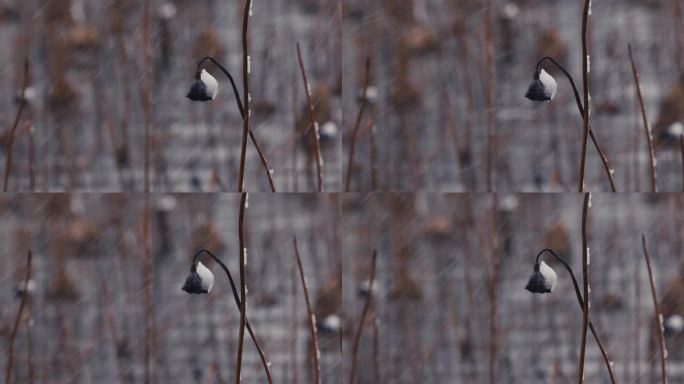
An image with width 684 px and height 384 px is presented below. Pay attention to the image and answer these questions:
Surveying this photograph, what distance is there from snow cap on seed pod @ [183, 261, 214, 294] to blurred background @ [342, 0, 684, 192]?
1.09 feet

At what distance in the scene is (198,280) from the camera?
2123mm

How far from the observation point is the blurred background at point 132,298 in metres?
2.16

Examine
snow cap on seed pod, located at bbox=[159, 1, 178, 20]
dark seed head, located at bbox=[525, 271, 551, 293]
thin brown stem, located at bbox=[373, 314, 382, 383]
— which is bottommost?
thin brown stem, located at bbox=[373, 314, 382, 383]

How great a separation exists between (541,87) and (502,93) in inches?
3.1

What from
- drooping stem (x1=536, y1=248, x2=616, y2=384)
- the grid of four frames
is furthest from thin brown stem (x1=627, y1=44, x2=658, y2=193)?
drooping stem (x1=536, y1=248, x2=616, y2=384)

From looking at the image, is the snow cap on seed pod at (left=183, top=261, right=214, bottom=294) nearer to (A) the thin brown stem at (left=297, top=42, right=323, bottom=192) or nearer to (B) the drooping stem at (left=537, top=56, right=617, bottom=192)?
(A) the thin brown stem at (left=297, top=42, right=323, bottom=192)

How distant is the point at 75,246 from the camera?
2.16 meters

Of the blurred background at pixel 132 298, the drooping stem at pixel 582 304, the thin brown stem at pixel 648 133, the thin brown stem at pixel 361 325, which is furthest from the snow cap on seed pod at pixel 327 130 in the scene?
the thin brown stem at pixel 648 133

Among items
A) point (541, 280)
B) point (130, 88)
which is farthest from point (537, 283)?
point (130, 88)

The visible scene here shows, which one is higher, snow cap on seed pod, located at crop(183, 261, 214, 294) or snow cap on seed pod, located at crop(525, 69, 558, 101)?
snow cap on seed pod, located at crop(525, 69, 558, 101)

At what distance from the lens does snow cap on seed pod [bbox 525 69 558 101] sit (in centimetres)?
212

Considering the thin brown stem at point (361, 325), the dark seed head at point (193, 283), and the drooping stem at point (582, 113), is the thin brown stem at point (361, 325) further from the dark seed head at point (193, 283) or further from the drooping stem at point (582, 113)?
the drooping stem at point (582, 113)

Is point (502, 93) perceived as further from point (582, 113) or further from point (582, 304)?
point (582, 304)

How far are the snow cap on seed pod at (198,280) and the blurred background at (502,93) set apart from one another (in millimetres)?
332
